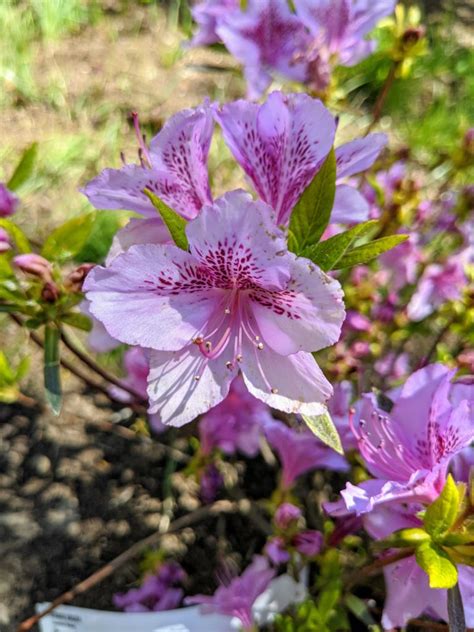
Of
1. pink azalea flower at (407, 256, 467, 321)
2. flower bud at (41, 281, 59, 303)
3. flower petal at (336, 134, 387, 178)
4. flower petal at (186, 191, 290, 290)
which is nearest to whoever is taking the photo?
flower petal at (186, 191, 290, 290)

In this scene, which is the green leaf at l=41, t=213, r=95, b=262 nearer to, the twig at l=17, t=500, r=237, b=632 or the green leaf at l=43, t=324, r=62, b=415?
the green leaf at l=43, t=324, r=62, b=415

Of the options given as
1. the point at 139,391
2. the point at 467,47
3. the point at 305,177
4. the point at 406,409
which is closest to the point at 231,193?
the point at 305,177

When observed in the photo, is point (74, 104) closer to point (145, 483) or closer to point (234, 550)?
point (145, 483)

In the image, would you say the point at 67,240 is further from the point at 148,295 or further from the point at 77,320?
the point at 148,295

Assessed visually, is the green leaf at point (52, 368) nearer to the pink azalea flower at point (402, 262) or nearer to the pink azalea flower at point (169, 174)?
the pink azalea flower at point (169, 174)

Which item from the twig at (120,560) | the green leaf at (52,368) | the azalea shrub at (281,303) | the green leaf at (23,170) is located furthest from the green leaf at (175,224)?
the twig at (120,560)

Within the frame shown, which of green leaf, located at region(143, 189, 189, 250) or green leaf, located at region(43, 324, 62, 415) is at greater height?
green leaf, located at region(143, 189, 189, 250)

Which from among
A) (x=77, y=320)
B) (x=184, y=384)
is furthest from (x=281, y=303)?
(x=77, y=320)

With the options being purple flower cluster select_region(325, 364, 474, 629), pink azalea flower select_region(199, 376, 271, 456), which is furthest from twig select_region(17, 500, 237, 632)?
purple flower cluster select_region(325, 364, 474, 629)
